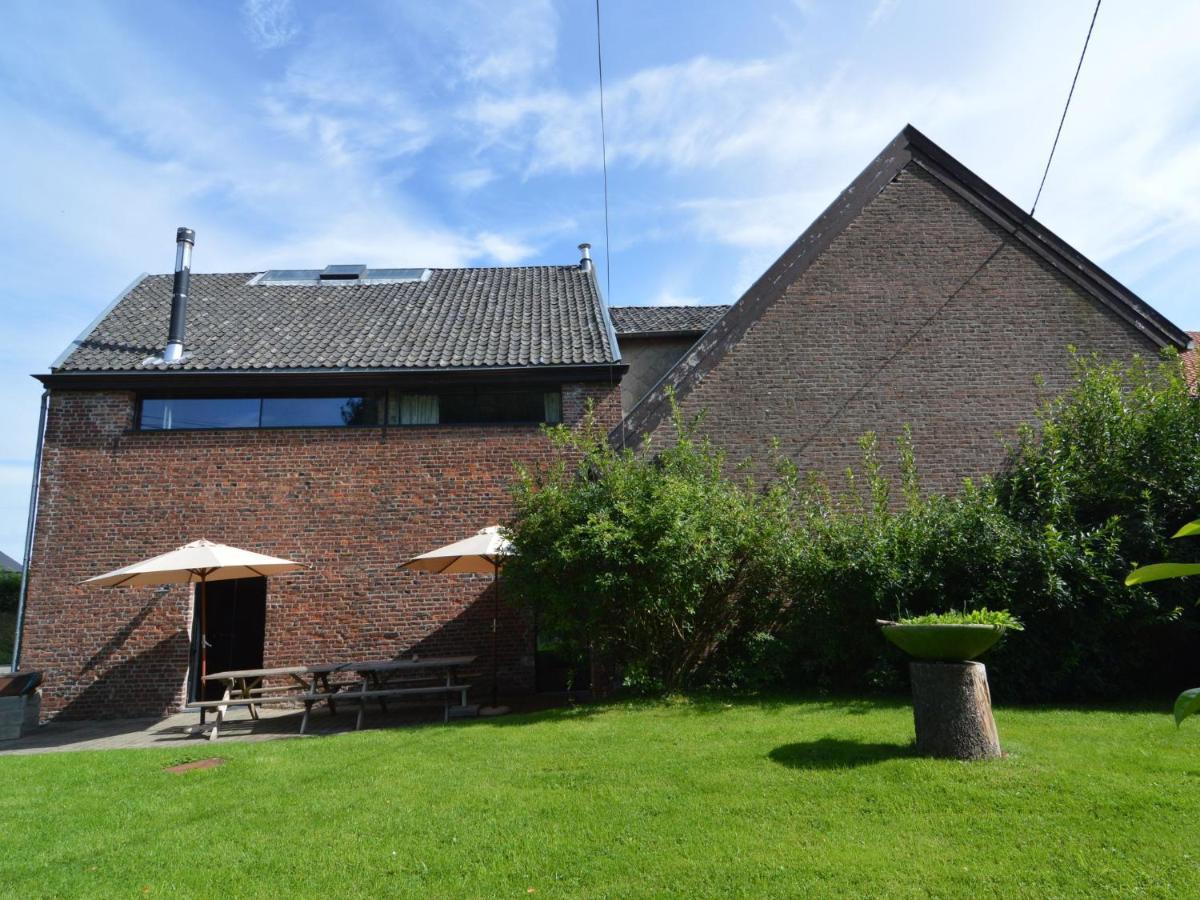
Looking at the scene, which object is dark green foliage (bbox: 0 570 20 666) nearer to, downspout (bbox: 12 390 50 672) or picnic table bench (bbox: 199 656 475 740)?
downspout (bbox: 12 390 50 672)

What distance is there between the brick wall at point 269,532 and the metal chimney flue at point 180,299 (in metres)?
1.07

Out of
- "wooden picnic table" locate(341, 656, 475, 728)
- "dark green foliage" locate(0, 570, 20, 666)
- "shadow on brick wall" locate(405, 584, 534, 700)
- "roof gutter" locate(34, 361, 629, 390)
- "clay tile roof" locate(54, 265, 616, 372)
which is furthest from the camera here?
"dark green foliage" locate(0, 570, 20, 666)

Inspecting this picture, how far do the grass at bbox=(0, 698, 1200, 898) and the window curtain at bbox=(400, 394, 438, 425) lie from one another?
19.3 feet

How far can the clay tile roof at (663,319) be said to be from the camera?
14531mm

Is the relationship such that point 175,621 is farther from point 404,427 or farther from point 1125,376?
point 1125,376

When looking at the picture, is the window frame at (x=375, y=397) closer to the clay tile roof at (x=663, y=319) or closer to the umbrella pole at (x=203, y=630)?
the umbrella pole at (x=203, y=630)

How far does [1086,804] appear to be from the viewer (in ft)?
15.1

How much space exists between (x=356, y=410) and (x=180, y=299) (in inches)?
143

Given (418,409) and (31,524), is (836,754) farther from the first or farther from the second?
(31,524)

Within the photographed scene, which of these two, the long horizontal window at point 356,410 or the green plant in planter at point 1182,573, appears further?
the long horizontal window at point 356,410

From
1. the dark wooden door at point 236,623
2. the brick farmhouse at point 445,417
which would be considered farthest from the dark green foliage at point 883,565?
the dark wooden door at point 236,623

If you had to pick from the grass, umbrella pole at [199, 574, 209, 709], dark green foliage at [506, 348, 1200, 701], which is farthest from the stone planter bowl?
umbrella pole at [199, 574, 209, 709]

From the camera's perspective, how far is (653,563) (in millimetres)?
8422

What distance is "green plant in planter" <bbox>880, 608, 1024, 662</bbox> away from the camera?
18.0ft
